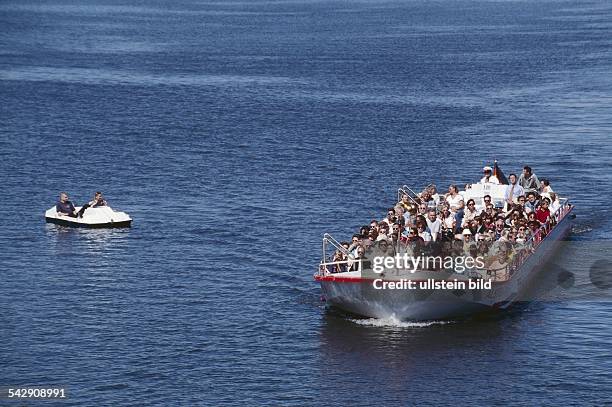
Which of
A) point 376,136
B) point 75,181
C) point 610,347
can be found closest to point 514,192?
point 610,347

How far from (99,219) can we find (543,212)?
25.3 meters

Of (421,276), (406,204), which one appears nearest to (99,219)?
(406,204)

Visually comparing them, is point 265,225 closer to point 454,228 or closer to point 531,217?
point 531,217

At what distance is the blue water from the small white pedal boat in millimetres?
648

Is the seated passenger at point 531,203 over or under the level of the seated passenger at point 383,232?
over

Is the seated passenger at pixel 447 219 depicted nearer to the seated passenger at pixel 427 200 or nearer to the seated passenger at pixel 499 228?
the seated passenger at pixel 499 228

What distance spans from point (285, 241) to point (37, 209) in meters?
17.6

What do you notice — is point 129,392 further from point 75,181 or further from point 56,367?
point 75,181

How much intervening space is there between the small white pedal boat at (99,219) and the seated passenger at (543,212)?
2355 centimetres

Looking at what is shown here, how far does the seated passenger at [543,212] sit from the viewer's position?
64312 millimetres

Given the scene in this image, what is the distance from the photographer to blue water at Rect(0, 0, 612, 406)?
49.7 m

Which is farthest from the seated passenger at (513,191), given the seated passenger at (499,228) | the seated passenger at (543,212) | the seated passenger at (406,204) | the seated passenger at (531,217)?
the seated passenger at (499,228)

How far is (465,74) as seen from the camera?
156125 millimetres

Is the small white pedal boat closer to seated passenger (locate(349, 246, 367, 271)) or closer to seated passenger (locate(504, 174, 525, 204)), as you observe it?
seated passenger (locate(504, 174, 525, 204))
